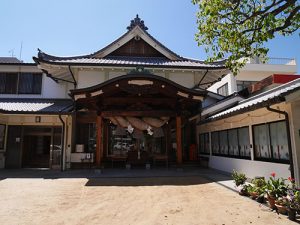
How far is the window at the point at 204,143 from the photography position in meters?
14.5

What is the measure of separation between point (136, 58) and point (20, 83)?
8.32 m

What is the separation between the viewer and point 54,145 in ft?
46.0

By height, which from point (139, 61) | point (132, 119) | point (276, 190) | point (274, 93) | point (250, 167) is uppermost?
point (139, 61)

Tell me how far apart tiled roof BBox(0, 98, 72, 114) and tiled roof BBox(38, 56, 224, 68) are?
269 cm

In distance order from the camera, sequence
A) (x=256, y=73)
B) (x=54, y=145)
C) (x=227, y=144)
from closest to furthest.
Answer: (x=227, y=144) < (x=54, y=145) < (x=256, y=73)

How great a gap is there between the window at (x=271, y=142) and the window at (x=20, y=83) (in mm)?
14209

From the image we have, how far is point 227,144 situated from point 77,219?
858 cm

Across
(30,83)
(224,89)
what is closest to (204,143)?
(224,89)

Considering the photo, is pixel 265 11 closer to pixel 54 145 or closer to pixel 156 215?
pixel 156 215

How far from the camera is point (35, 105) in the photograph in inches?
567

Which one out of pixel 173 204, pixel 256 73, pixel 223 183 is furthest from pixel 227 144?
pixel 256 73

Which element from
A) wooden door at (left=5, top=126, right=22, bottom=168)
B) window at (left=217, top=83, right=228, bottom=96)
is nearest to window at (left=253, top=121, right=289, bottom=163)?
wooden door at (left=5, top=126, right=22, bottom=168)

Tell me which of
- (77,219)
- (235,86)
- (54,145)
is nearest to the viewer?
(77,219)

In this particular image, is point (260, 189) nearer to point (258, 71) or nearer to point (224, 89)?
point (224, 89)
